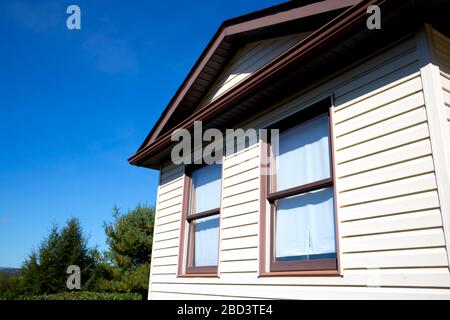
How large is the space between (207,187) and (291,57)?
2728mm

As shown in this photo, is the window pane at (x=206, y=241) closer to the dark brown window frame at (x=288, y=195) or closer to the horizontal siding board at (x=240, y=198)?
the horizontal siding board at (x=240, y=198)

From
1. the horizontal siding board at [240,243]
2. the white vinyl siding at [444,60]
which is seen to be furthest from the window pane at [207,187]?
the white vinyl siding at [444,60]

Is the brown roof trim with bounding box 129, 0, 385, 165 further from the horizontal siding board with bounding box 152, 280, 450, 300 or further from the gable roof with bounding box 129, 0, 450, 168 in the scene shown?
the horizontal siding board with bounding box 152, 280, 450, 300

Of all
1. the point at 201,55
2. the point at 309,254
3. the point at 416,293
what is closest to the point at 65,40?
the point at 201,55

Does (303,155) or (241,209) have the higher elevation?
(303,155)

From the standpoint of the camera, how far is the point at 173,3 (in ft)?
23.5

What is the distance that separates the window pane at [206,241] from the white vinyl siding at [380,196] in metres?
0.92

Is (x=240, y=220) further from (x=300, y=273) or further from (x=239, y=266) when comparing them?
(x=300, y=273)

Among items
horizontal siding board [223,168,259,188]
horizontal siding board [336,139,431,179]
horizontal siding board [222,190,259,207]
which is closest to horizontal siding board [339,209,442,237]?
horizontal siding board [336,139,431,179]

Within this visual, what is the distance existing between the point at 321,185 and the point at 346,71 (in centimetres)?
130

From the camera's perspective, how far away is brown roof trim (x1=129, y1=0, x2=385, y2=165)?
3391 mm

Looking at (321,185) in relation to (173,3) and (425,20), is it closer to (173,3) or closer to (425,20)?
(425,20)

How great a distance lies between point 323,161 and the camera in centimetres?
391

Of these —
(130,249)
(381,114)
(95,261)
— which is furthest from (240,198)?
(95,261)
